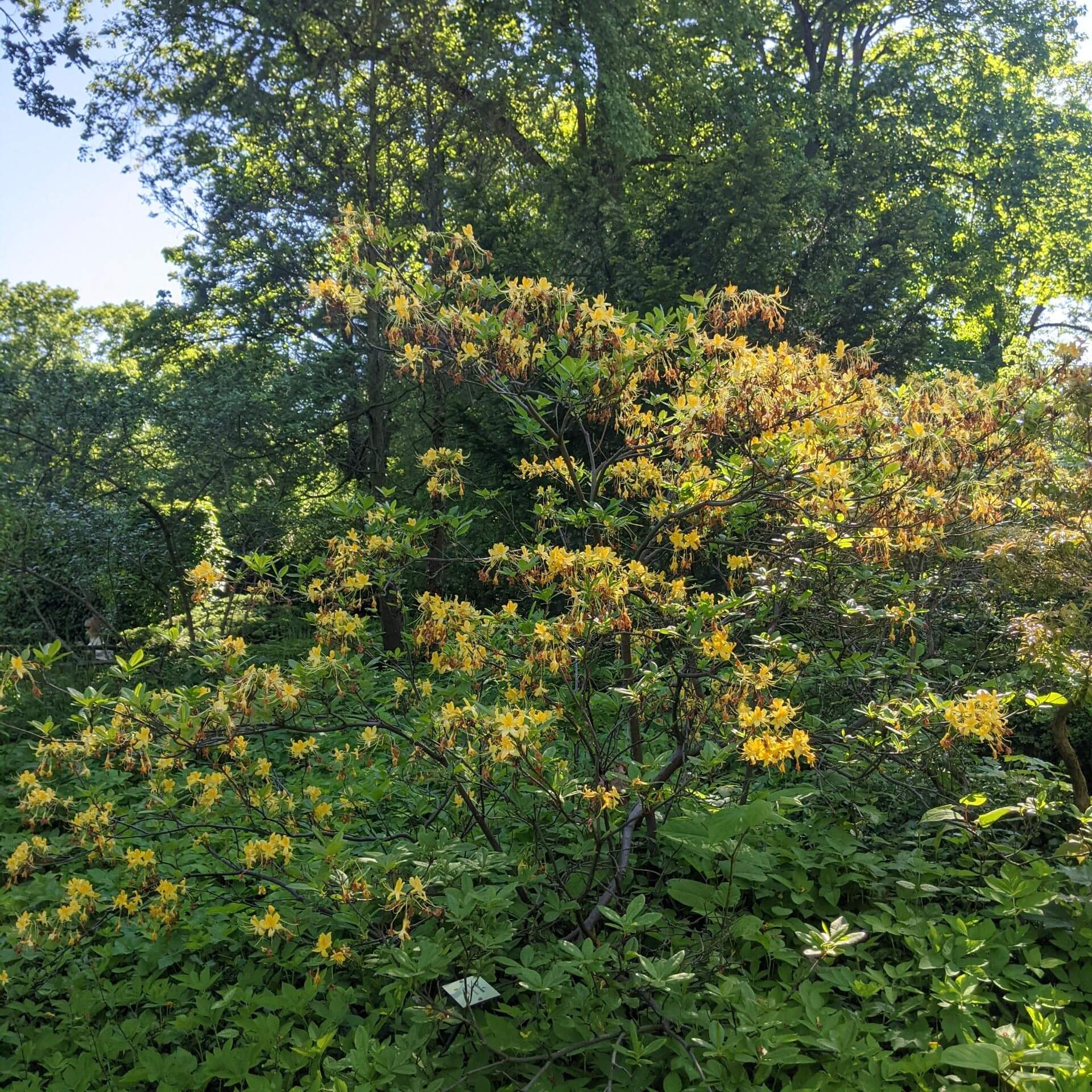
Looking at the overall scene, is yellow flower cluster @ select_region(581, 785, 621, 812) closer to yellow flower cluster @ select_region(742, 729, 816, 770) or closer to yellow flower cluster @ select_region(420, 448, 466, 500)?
yellow flower cluster @ select_region(742, 729, 816, 770)

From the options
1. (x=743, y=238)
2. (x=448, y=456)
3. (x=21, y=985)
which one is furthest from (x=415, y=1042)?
(x=743, y=238)

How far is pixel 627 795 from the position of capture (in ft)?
9.77

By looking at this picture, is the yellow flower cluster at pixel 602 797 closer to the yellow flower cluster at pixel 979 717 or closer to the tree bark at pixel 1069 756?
the yellow flower cluster at pixel 979 717

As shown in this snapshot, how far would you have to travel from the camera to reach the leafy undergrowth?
2.21 m

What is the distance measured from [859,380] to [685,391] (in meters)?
0.82

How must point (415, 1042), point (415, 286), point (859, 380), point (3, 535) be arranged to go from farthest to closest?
point (3, 535) < point (859, 380) < point (415, 286) < point (415, 1042)

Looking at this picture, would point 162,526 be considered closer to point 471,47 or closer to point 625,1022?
point 471,47

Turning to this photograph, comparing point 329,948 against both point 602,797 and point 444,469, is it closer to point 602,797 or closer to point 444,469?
point 602,797

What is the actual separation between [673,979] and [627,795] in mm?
903

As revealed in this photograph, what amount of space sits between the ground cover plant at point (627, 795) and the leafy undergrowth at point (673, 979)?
16mm

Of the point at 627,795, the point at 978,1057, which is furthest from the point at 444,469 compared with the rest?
the point at 978,1057

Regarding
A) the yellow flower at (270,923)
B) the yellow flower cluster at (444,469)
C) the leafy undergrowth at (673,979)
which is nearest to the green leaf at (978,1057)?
the leafy undergrowth at (673,979)

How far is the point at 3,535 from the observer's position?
7543 mm

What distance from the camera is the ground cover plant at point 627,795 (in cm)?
233
